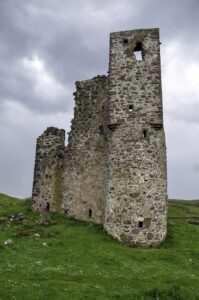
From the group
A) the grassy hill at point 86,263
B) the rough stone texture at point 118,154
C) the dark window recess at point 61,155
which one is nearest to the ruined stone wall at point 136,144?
the rough stone texture at point 118,154

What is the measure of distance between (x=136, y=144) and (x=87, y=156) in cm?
770

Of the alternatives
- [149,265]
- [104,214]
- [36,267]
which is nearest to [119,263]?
[149,265]

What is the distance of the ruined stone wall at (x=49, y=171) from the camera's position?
43.2 m

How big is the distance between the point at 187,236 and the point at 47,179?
638 inches

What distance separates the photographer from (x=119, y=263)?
2717 centimetres

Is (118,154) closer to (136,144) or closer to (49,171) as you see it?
(136,144)

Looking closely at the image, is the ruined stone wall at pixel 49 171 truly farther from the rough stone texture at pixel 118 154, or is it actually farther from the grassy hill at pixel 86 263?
the grassy hill at pixel 86 263

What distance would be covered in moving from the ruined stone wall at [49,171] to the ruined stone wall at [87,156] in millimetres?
977

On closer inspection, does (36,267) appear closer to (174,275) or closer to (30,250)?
(30,250)

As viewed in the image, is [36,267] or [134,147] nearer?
[36,267]

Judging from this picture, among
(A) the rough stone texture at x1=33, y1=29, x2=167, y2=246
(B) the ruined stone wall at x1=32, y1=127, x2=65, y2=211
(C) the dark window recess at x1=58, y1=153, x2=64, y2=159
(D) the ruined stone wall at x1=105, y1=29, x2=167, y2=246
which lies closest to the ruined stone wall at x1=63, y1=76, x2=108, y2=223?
(A) the rough stone texture at x1=33, y1=29, x2=167, y2=246

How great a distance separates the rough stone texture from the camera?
34.2 m

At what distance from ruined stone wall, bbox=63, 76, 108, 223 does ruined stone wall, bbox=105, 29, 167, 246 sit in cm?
400

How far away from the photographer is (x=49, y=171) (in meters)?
43.8
